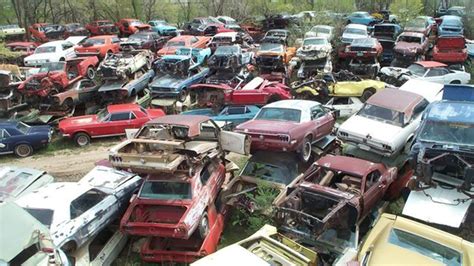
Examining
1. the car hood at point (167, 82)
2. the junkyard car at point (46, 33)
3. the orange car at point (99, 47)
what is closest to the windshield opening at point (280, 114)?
the car hood at point (167, 82)

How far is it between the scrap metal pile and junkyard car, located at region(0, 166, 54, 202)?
5 centimetres

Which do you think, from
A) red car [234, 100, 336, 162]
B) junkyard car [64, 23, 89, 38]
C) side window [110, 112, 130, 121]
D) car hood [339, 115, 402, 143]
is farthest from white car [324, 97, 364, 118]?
junkyard car [64, 23, 89, 38]

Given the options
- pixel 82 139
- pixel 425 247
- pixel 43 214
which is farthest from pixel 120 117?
pixel 425 247

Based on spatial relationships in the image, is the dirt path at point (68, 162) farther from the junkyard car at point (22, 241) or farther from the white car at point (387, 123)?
the white car at point (387, 123)

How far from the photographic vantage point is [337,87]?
17516 mm

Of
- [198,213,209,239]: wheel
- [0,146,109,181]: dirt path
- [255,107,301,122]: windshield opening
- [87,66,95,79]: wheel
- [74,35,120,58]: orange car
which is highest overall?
[74,35,120,58]: orange car

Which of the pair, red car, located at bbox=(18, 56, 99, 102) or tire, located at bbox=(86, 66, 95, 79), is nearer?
red car, located at bbox=(18, 56, 99, 102)

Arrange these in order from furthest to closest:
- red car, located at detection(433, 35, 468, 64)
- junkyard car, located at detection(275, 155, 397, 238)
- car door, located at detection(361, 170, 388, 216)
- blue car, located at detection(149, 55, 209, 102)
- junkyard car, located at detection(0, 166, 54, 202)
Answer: red car, located at detection(433, 35, 468, 64) < blue car, located at detection(149, 55, 209, 102) < junkyard car, located at detection(0, 166, 54, 202) < car door, located at detection(361, 170, 388, 216) < junkyard car, located at detection(275, 155, 397, 238)

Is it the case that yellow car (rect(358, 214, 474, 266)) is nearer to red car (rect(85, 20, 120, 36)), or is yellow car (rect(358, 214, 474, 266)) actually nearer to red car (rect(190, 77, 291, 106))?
red car (rect(190, 77, 291, 106))

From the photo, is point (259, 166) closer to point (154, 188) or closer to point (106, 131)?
point (154, 188)

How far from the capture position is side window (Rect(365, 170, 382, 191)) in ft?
32.7

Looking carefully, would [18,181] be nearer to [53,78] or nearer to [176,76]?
[53,78]

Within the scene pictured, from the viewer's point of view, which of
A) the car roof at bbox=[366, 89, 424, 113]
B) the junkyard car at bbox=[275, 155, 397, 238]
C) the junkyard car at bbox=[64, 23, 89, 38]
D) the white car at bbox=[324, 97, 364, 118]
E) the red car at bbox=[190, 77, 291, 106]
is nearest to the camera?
the junkyard car at bbox=[275, 155, 397, 238]

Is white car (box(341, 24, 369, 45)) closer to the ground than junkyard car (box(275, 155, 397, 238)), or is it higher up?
higher up
